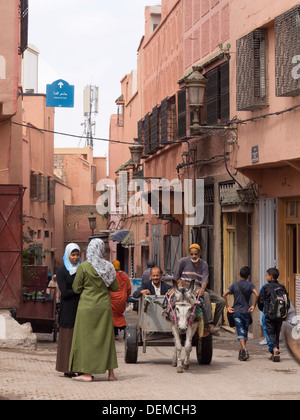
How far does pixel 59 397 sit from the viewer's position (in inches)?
388

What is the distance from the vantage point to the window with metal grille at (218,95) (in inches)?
771

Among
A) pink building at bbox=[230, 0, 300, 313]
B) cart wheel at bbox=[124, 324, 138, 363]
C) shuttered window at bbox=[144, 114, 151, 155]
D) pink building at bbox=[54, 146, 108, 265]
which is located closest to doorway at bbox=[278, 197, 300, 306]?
pink building at bbox=[230, 0, 300, 313]

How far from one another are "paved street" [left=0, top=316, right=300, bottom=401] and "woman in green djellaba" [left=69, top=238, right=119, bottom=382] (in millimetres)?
251

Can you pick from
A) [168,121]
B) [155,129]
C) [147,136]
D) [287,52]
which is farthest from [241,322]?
[147,136]

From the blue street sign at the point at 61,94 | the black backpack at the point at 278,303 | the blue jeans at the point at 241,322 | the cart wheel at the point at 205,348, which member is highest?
the blue street sign at the point at 61,94

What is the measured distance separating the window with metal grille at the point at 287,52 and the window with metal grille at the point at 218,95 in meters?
4.01

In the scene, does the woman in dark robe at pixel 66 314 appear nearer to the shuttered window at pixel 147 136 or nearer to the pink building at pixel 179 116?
the pink building at pixel 179 116

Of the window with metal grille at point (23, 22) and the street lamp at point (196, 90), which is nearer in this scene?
the street lamp at point (196, 90)

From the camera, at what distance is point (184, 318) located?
12.5 metres

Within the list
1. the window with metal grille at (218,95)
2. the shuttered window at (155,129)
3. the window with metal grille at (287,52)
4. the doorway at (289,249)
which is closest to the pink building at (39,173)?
the shuttered window at (155,129)

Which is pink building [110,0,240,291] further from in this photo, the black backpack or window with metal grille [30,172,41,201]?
the black backpack

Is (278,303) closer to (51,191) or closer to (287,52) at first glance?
(287,52)

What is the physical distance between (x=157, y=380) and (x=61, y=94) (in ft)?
49.1

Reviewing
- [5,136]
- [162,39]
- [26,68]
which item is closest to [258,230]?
[5,136]
